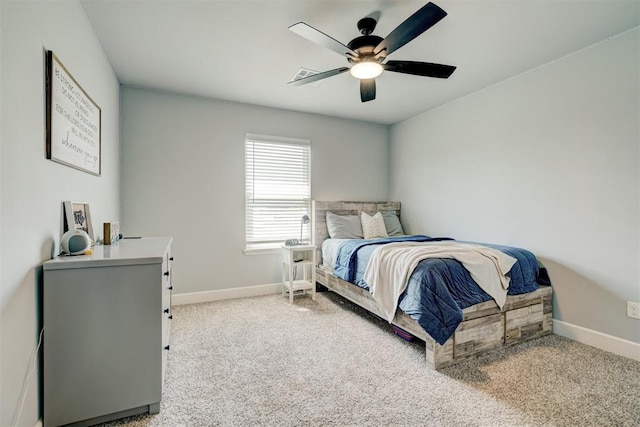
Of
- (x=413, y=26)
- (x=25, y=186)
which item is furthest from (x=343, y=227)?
(x=25, y=186)

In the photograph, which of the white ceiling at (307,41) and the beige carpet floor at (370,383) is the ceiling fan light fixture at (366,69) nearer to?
the white ceiling at (307,41)

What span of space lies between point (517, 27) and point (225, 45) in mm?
2265

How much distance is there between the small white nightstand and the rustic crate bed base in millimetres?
981

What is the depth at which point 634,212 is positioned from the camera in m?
2.22

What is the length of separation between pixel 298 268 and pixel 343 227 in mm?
861

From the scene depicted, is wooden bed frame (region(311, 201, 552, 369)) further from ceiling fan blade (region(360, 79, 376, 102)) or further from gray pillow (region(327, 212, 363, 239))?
ceiling fan blade (region(360, 79, 376, 102))

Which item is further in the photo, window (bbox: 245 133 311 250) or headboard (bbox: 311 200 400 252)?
headboard (bbox: 311 200 400 252)

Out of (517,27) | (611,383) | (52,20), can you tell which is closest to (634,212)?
(611,383)

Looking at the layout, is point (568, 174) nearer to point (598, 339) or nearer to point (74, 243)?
point (598, 339)

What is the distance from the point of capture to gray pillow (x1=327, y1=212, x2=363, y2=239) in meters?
3.87

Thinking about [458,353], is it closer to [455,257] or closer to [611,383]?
[455,257]

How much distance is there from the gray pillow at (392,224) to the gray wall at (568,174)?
80 cm

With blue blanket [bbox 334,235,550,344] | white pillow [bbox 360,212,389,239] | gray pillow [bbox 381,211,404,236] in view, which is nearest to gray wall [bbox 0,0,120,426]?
blue blanket [bbox 334,235,550,344]

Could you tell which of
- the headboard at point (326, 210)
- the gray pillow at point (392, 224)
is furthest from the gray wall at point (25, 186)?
the gray pillow at point (392, 224)
